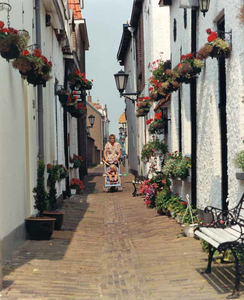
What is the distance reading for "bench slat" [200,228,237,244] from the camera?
17.5ft

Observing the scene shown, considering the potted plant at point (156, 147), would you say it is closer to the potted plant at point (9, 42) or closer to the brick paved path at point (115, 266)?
the brick paved path at point (115, 266)

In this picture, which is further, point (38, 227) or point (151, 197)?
point (151, 197)

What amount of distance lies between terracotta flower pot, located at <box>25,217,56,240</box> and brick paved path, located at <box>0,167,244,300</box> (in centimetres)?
20

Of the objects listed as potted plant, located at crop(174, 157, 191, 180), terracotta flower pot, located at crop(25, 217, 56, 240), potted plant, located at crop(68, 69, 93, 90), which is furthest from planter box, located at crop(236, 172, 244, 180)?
potted plant, located at crop(68, 69, 93, 90)

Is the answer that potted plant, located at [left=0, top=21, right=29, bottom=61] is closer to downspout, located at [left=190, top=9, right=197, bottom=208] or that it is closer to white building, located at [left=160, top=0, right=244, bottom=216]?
white building, located at [left=160, top=0, right=244, bottom=216]

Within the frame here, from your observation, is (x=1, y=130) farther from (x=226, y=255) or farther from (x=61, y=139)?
(x=61, y=139)

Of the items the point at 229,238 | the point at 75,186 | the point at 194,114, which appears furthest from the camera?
the point at 75,186

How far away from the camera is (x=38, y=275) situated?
20.0 feet

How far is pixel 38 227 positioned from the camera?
335 inches

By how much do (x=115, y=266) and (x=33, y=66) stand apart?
3.13 metres

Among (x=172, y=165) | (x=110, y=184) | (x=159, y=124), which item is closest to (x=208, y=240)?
(x=172, y=165)

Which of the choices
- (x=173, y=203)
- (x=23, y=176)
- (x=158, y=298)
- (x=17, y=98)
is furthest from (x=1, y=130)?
(x=173, y=203)

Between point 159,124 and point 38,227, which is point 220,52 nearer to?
point 38,227

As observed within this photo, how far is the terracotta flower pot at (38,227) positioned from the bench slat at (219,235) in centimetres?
322
